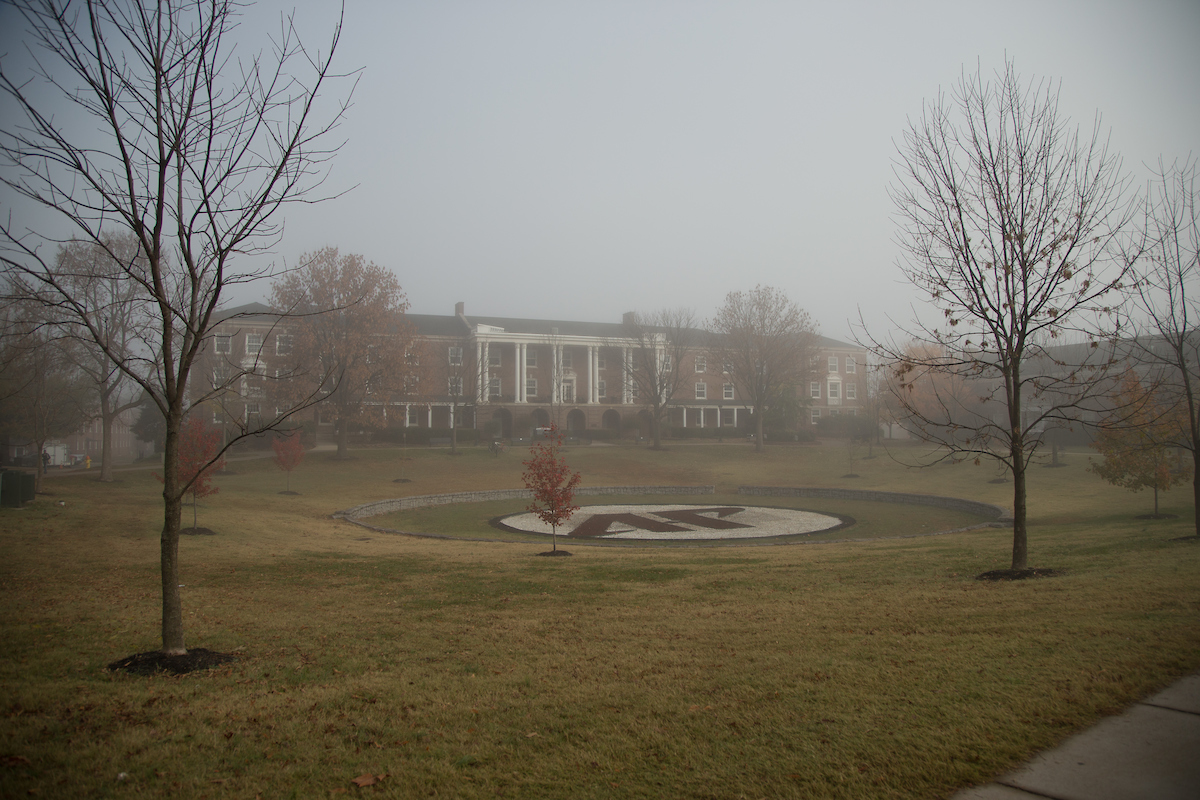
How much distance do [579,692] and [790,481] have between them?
118 ft

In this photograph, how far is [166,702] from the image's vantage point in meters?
5.01

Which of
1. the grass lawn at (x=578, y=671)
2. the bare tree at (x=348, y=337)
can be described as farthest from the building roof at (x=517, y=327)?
the grass lawn at (x=578, y=671)

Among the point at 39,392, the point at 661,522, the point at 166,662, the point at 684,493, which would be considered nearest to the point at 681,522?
the point at 661,522

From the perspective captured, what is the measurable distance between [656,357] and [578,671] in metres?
51.7

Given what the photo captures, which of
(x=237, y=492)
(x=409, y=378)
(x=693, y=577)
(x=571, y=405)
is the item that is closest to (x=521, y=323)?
(x=571, y=405)

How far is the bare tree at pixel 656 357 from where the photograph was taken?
54062 millimetres

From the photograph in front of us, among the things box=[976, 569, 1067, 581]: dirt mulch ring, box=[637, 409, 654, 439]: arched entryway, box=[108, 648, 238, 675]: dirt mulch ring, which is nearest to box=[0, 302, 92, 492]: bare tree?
box=[108, 648, 238, 675]: dirt mulch ring

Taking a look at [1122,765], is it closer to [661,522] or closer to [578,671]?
[578,671]

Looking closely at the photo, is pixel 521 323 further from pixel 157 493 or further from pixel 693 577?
pixel 693 577

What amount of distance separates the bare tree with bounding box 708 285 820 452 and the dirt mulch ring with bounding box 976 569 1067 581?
41.0 meters

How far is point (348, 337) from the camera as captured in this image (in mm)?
40000

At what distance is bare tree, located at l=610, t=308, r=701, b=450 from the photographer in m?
54.1

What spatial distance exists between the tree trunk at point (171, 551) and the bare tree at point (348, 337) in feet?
116

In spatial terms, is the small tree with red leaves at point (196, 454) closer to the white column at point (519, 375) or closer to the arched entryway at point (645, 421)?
the white column at point (519, 375)
